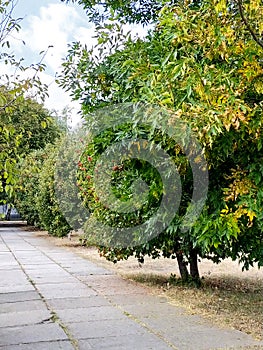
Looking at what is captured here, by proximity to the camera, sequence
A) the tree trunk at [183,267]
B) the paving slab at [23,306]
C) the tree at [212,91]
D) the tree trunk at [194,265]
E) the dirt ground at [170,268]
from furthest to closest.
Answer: the dirt ground at [170,268] < the tree trunk at [183,267] < the tree trunk at [194,265] < the paving slab at [23,306] < the tree at [212,91]

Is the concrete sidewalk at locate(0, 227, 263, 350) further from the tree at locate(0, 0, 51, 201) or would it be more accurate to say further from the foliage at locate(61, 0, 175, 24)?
the foliage at locate(61, 0, 175, 24)

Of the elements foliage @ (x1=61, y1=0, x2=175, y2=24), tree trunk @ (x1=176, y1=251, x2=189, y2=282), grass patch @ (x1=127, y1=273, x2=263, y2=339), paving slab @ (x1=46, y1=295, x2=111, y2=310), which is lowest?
paving slab @ (x1=46, y1=295, x2=111, y2=310)

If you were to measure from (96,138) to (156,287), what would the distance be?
2.80 m

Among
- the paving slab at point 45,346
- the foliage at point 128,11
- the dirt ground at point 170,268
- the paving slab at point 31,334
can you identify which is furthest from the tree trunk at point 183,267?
the foliage at point 128,11

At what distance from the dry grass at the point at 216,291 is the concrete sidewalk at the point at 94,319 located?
10.2 inches

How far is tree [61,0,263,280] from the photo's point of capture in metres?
3.24

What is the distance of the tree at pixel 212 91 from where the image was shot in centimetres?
324

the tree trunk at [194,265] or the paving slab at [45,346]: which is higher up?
the tree trunk at [194,265]

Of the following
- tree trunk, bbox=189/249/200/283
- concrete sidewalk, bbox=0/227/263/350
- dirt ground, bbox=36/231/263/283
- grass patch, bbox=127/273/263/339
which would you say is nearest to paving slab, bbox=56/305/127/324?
concrete sidewalk, bbox=0/227/263/350

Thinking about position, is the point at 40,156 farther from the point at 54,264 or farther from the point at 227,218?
the point at 227,218

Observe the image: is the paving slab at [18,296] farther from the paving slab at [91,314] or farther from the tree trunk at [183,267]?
the tree trunk at [183,267]

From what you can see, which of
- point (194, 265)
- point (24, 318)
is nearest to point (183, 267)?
point (194, 265)

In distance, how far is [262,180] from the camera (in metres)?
4.00

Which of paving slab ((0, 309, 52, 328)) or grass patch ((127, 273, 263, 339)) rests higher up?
grass patch ((127, 273, 263, 339))
